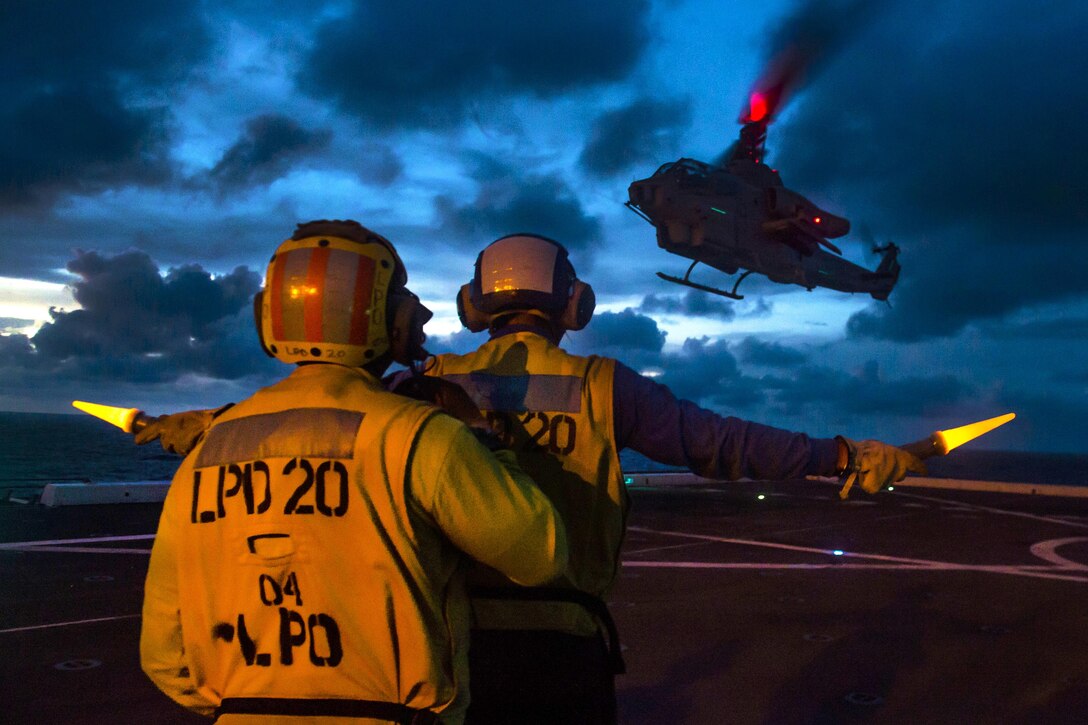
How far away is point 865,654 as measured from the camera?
246 inches

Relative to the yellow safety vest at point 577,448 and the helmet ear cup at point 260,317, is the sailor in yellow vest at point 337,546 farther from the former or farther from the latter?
the yellow safety vest at point 577,448

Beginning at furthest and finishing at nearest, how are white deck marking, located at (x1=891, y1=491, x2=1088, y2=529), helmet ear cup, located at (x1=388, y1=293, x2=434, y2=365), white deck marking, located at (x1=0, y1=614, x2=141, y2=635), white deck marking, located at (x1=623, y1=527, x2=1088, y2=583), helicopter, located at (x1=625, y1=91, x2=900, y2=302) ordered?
helicopter, located at (x1=625, y1=91, x2=900, y2=302) → white deck marking, located at (x1=891, y1=491, x2=1088, y2=529) → white deck marking, located at (x1=623, y1=527, x2=1088, y2=583) → white deck marking, located at (x1=0, y1=614, x2=141, y2=635) → helmet ear cup, located at (x1=388, y1=293, x2=434, y2=365)

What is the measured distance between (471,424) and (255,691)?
0.81m

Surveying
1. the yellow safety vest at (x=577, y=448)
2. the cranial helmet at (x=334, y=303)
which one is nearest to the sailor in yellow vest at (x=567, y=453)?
the yellow safety vest at (x=577, y=448)

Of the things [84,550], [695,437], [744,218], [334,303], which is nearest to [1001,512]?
[744,218]

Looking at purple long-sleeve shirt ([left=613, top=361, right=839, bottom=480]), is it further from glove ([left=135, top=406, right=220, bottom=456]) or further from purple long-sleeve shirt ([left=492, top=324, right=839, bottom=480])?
glove ([left=135, top=406, right=220, bottom=456])

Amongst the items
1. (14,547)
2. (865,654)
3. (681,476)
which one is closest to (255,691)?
(865,654)

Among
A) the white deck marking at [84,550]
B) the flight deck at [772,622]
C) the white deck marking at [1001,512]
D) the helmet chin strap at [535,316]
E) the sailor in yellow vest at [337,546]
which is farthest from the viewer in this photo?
the white deck marking at [1001,512]

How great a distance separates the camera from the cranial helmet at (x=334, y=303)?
206cm

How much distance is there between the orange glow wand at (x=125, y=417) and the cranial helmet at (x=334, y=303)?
878 mm

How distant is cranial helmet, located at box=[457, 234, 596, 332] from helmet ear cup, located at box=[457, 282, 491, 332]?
0.09ft

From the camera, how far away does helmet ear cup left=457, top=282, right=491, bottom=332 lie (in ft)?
10.4

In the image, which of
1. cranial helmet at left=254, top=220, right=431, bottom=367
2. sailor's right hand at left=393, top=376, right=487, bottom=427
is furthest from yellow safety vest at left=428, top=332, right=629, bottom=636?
cranial helmet at left=254, top=220, right=431, bottom=367

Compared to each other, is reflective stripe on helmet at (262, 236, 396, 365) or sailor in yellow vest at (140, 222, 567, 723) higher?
reflective stripe on helmet at (262, 236, 396, 365)
